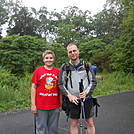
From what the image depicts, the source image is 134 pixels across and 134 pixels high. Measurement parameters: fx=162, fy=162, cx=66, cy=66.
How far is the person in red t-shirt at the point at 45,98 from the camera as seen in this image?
269 centimetres

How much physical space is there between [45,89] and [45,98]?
0.49 feet

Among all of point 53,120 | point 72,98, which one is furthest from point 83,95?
point 53,120

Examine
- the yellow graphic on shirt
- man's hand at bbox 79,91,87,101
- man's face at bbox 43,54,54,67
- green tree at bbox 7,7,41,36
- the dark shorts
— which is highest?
green tree at bbox 7,7,41,36

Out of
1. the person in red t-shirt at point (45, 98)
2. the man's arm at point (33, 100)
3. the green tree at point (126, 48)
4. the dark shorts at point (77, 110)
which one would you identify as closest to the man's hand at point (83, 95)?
the dark shorts at point (77, 110)

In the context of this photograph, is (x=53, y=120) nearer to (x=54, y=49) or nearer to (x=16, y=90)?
(x=16, y=90)

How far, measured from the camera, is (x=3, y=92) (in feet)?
20.1

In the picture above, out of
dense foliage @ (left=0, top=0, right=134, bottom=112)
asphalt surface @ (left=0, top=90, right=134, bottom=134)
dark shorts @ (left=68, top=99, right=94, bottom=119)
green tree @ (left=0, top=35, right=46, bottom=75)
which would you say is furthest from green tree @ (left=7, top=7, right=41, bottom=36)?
dark shorts @ (left=68, top=99, right=94, bottom=119)

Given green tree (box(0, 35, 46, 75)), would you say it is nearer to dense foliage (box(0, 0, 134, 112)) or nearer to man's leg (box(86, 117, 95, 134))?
dense foliage (box(0, 0, 134, 112))

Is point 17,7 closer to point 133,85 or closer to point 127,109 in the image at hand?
point 133,85

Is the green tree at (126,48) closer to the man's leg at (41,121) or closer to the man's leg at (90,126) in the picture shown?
the man's leg at (90,126)

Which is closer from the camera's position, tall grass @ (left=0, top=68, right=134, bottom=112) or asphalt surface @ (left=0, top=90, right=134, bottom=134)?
asphalt surface @ (left=0, top=90, right=134, bottom=134)

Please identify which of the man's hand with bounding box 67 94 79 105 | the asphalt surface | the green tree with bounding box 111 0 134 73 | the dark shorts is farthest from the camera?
the green tree with bounding box 111 0 134 73

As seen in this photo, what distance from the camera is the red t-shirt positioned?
269cm

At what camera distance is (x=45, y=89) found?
2699 millimetres
